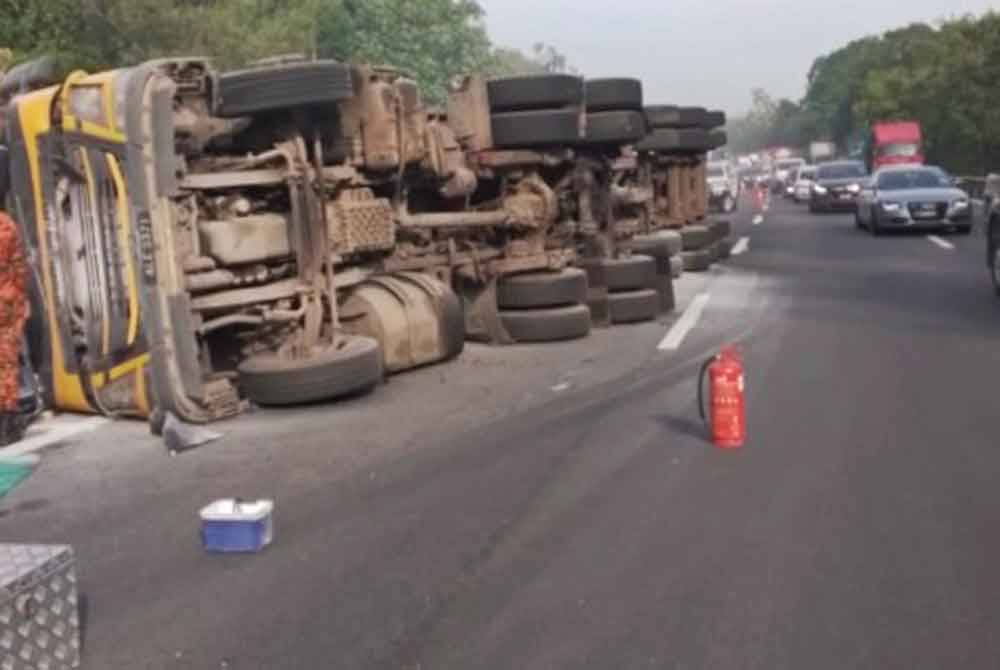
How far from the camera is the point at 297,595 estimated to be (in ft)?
16.0

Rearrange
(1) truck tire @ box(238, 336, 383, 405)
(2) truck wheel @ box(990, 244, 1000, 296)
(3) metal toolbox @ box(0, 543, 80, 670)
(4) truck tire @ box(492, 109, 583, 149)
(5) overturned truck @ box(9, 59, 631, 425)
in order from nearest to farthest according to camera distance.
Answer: (3) metal toolbox @ box(0, 543, 80, 670)
(5) overturned truck @ box(9, 59, 631, 425)
(1) truck tire @ box(238, 336, 383, 405)
(4) truck tire @ box(492, 109, 583, 149)
(2) truck wheel @ box(990, 244, 1000, 296)

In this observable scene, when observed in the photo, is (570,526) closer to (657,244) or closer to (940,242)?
(657,244)

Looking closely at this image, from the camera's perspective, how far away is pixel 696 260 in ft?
59.9

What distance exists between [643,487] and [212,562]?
2.06 m

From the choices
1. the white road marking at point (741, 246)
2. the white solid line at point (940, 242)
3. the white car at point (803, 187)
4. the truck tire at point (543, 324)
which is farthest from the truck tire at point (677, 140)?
the white car at point (803, 187)

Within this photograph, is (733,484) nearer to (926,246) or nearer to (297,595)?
(297,595)

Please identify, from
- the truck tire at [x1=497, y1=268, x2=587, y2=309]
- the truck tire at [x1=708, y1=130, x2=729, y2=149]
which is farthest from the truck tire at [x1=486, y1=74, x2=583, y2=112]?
the truck tire at [x1=708, y1=130, x2=729, y2=149]

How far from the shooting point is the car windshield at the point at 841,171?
38812 mm

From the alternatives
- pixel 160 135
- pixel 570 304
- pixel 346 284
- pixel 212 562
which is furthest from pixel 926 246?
pixel 212 562

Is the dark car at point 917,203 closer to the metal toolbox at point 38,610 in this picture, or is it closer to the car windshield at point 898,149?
the metal toolbox at point 38,610

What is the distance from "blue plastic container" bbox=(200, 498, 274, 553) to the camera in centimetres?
544

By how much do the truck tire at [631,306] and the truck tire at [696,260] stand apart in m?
5.52

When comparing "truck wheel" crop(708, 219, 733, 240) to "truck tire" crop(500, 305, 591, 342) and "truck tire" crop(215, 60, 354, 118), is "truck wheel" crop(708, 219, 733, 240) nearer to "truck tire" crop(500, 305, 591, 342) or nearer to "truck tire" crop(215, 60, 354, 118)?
"truck tire" crop(500, 305, 591, 342)

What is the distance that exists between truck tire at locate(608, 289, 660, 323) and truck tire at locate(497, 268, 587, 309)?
87 centimetres
